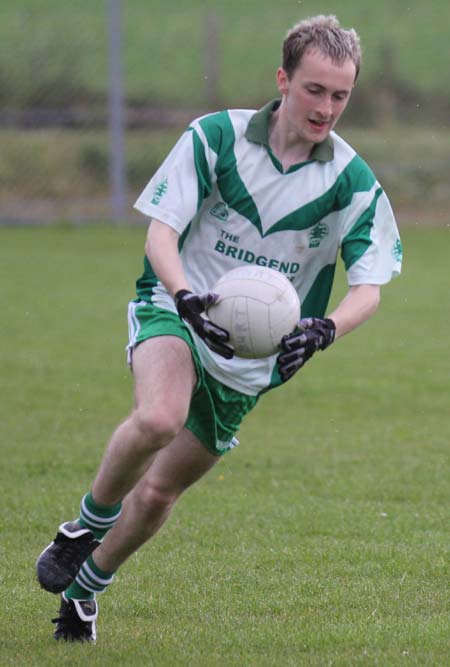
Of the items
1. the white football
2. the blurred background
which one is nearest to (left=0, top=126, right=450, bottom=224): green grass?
the blurred background

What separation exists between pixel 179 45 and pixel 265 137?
58.9 ft

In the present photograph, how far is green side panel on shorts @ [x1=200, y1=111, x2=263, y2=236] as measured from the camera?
4770 millimetres

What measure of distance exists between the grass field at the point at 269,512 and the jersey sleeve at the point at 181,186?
4.90ft

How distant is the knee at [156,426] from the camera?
4.34 metres

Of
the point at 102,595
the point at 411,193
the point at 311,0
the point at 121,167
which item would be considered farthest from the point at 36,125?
the point at 102,595

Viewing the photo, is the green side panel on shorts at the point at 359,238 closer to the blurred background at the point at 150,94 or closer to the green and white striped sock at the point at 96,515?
the green and white striped sock at the point at 96,515

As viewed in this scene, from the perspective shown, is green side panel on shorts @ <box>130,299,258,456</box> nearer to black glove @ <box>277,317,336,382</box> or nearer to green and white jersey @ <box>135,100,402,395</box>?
green and white jersey @ <box>135,100,402,395</box>

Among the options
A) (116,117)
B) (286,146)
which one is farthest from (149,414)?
(116,117)

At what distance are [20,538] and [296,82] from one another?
2.67 meters

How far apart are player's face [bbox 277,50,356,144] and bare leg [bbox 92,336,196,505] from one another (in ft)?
2.93

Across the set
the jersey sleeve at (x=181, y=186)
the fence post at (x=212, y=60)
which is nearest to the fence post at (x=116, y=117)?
the fence post at (x=212, y=60)

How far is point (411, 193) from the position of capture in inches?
840

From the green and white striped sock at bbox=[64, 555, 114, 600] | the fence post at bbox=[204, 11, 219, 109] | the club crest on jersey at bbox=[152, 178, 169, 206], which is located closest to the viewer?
the club crest on jersey at bbox=[152, 178, 169, 206]

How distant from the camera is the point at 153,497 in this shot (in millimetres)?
4719
